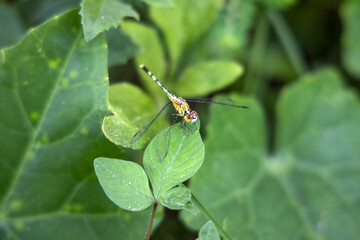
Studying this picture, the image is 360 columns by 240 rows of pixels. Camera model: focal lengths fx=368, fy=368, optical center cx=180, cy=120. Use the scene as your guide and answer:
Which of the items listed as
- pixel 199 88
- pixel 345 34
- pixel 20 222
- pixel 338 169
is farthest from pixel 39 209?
pixel 345 34

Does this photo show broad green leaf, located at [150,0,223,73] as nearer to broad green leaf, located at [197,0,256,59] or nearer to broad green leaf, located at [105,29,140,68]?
broad green leaf, located at [197,0,256,59]

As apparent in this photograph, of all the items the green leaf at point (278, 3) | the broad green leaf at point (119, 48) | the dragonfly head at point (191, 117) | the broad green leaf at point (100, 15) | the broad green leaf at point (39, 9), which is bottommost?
the green leaf at point (278, 3)

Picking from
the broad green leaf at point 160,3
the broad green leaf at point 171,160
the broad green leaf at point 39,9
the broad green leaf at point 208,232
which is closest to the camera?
the broad green leaf at point 208,232

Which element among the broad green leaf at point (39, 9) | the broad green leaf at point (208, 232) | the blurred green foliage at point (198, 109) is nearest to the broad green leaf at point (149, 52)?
the blurred green foliage at point (198, 109)

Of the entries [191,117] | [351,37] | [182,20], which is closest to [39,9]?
[182,20]

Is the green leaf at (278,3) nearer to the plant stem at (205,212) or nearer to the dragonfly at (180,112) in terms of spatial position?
the dragonfly at (180,112)

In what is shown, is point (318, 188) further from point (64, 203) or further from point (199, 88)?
point (64, 203)

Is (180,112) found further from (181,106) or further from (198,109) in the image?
(198,109)
